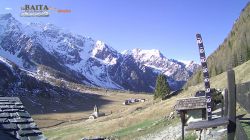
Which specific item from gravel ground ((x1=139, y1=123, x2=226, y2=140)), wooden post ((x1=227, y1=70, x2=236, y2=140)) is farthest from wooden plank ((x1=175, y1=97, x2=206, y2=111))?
wooden post ((x1=227, y1=70, x2=236, y2=140))

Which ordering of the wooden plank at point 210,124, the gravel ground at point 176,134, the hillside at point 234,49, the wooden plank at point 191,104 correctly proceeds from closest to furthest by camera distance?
the wooden plank at point 210,124 → the wooden plank at point 191,104 → the gravel ground at point 176,134 → the hillside at point 234,49

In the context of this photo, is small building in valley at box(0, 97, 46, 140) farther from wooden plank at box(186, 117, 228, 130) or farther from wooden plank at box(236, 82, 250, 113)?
wooden plank at box(236, 82, 250, 113)

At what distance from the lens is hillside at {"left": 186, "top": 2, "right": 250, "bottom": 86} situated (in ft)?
372

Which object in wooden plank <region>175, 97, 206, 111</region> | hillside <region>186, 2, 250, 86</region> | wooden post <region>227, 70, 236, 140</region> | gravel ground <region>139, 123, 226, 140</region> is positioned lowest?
gravel ground <region>139, 123, 226, 140</region>

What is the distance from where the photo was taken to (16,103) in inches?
579

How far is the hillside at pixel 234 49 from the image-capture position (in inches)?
4469

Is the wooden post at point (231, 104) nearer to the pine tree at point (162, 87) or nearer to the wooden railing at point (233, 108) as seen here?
the wooden railing at point (233, 108)

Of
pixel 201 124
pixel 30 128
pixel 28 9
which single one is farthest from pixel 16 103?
pixel 28 9

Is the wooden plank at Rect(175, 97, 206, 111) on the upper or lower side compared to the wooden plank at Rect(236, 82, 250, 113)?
lower

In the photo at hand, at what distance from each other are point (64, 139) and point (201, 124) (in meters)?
63.2

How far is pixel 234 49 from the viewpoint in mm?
118500

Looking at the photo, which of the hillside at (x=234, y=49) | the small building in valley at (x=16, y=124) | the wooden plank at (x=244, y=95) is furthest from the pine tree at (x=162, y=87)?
the wooden plank at (x=244, y=95)

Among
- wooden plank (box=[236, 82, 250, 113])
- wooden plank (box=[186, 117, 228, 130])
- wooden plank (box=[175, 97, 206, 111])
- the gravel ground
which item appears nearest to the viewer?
wooden plank (box=[236, 82, 250, 113])

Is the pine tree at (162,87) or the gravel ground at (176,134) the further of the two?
the pine tree at (162,87)
